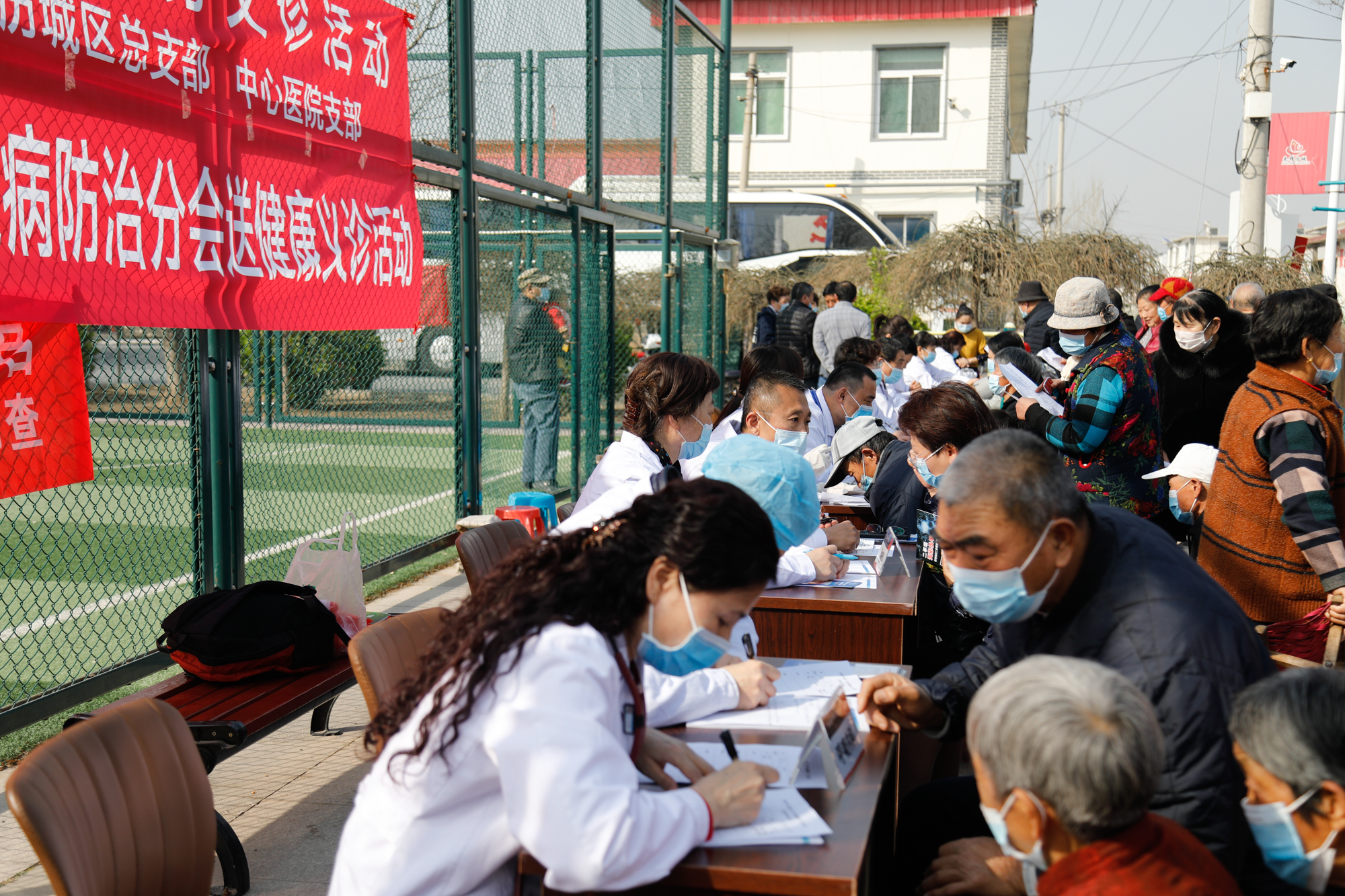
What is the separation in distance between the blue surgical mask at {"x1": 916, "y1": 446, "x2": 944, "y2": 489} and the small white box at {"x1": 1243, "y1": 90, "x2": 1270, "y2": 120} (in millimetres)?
12593

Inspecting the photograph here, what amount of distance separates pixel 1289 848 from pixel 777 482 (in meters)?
1.51

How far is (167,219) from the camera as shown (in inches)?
134

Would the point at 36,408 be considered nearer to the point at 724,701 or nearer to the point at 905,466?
the point at 724,701

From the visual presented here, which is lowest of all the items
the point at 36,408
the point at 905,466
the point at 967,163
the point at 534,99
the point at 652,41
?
the point at 905,466

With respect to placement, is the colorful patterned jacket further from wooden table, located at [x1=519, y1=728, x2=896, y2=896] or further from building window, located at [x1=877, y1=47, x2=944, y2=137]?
building window, located at [x1=877, y1=47, x2=944, y2=137]

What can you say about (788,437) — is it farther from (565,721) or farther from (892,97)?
(892,97)

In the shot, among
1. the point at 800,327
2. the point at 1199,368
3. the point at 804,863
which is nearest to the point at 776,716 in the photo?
the point at 804,863

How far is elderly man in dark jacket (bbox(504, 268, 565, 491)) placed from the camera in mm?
6820

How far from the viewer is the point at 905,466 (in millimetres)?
4449

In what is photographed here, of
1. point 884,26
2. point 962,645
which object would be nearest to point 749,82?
point 884,26

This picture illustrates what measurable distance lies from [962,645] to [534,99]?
4458 millimetres

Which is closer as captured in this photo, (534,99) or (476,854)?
(476,854)

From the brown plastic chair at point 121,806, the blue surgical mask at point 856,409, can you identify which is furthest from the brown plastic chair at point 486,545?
the blue surgical mask at point 856,409

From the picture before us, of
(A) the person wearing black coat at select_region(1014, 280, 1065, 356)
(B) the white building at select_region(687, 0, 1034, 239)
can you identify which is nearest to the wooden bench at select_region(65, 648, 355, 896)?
(A) the person wearing black coat at select_region(1014, 280, 1065, 356)
